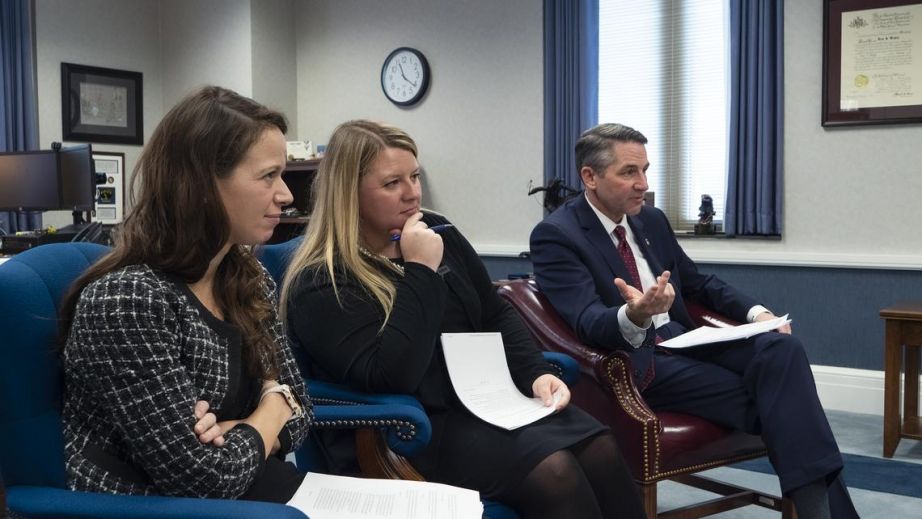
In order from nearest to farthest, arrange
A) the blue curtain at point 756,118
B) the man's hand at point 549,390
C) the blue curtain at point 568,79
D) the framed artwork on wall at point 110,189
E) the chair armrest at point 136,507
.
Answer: the chair armrest at point 136,507 → the man's hand at point 549,390 → the blue curtain at point 756,118 → the blue curtain at point 568,79 → the framed artwork on wall at point 110,189

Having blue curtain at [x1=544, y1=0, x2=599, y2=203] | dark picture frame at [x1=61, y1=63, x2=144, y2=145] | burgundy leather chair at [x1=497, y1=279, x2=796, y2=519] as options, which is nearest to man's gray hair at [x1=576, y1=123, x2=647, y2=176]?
burgundy leather chair at [x1=497, y1=279, x2=796, y2=519]

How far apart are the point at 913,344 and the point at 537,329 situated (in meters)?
1.74

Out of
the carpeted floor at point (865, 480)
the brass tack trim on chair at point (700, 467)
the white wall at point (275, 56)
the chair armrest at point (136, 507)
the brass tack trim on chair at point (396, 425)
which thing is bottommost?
the carpeted floor at point (865, 480)

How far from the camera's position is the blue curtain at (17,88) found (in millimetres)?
5746

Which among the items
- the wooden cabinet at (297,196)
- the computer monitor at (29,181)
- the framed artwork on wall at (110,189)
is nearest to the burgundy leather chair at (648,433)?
the wooden cabinet at (297,196)

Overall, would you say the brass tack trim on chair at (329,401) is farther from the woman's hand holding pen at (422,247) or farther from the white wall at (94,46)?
the white wall at (94,46)

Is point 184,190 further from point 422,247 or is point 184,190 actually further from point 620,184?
point 620,184

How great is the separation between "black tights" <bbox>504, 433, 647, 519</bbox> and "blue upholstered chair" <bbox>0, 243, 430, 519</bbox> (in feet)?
2.32

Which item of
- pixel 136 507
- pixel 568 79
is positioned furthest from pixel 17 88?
pixel 136 507

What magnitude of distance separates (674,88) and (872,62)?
1030mm

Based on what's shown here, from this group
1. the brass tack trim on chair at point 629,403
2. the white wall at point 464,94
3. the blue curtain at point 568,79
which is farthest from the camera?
the white wall at point 464,94

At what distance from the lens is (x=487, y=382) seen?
198 centimetres

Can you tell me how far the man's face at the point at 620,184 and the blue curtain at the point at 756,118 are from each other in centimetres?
178

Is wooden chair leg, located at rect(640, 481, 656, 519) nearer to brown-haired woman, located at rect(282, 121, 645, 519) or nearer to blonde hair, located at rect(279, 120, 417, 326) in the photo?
brown-haired woman, located at rect(282, 121, 645, 519)
